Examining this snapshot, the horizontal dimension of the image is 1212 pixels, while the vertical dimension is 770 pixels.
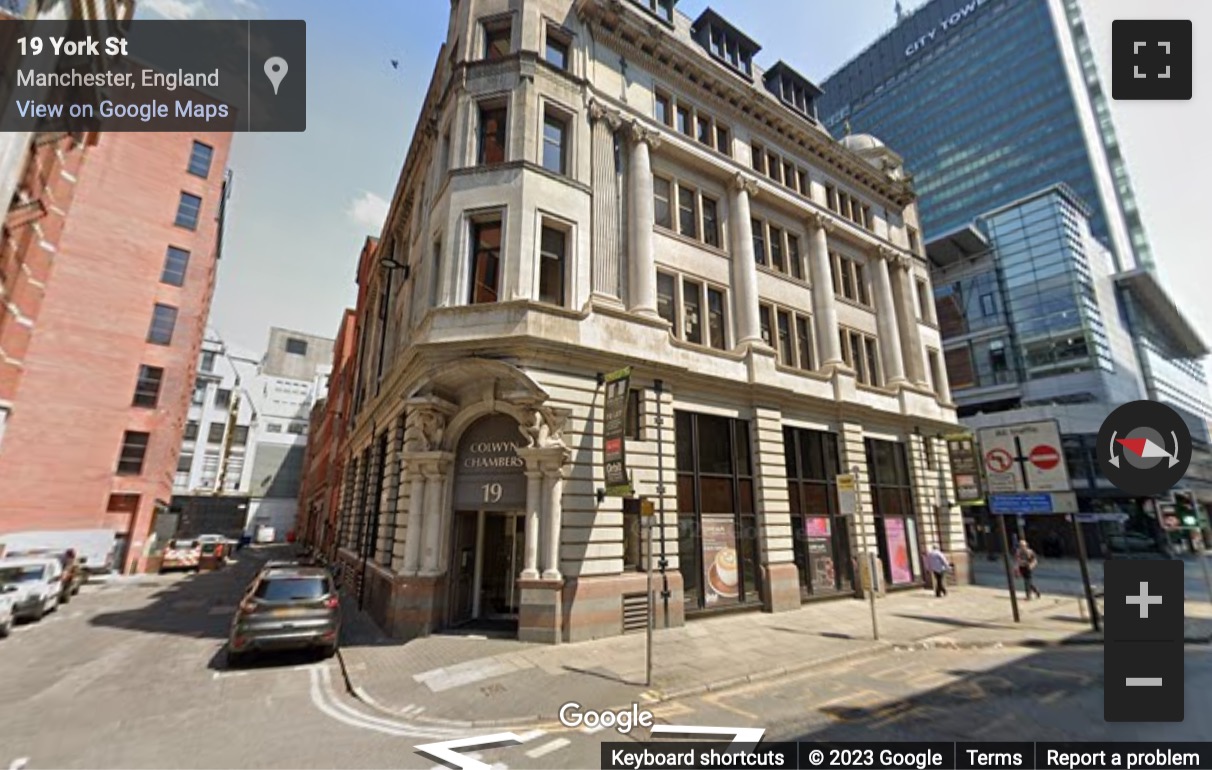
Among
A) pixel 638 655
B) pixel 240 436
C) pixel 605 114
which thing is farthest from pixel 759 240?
pixel 240 436

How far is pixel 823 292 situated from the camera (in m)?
22.4

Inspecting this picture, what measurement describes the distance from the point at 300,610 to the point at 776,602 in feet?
43.7

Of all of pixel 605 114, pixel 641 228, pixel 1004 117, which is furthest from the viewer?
pixel 1004 117

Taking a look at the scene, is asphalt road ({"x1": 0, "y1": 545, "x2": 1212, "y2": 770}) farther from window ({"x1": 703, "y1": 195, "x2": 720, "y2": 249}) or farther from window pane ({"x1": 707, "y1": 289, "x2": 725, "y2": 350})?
window ({"x1": 703, "y1": 195, "x2": 720, "y2": 249})

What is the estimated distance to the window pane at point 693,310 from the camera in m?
18.3

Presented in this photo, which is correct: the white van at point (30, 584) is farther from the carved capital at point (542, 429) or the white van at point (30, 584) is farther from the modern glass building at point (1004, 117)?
the modern glass building at point (1004, 117)

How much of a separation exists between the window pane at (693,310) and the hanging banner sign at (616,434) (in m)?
5.89

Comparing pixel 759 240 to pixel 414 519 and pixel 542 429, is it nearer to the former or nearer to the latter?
pixel 542 429

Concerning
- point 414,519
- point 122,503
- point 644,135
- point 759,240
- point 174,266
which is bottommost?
point 414,519

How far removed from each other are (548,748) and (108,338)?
3943 centimetres

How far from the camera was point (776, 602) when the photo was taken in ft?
53.1

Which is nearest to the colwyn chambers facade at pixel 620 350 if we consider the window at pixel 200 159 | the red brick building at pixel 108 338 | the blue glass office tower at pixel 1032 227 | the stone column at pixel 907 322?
the stone column at pixel 907 322

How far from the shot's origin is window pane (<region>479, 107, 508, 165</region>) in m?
16.6

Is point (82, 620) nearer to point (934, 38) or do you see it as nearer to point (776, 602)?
point (776, 602)
